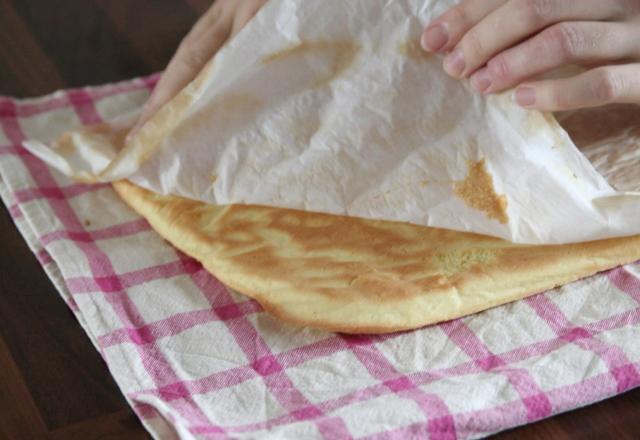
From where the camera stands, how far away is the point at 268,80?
3.72 ft

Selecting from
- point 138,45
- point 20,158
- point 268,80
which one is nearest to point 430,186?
point 268,80

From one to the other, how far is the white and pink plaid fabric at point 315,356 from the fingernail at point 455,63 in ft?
0.73

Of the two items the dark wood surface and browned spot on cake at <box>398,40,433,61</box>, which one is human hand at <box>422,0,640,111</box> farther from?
the dark wood surface

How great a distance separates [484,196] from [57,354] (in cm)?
41

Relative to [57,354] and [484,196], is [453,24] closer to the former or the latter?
[484,196]

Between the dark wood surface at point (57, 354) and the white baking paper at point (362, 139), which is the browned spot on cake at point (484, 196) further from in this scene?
the dark wood surface at point (57, 354)

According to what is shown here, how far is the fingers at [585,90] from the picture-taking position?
1.02 m

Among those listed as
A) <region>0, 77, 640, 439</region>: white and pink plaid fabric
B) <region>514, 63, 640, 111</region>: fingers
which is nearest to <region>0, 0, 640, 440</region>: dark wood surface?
<region>0, 77, 640, 439</region>: white and pink plaid fabric

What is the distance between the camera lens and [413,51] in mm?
1077

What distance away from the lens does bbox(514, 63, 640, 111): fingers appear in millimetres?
1021

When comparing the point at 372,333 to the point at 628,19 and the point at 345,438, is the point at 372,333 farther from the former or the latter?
the point at 628,19

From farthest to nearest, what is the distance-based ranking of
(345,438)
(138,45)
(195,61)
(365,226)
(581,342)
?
1. (138,45)
2. (195,61)
3. (365,226)
4. (581,342)
5. (345,438)

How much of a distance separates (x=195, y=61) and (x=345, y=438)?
0.51 m

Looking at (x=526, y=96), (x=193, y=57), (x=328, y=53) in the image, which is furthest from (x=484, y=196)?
(x=193, y=57)
